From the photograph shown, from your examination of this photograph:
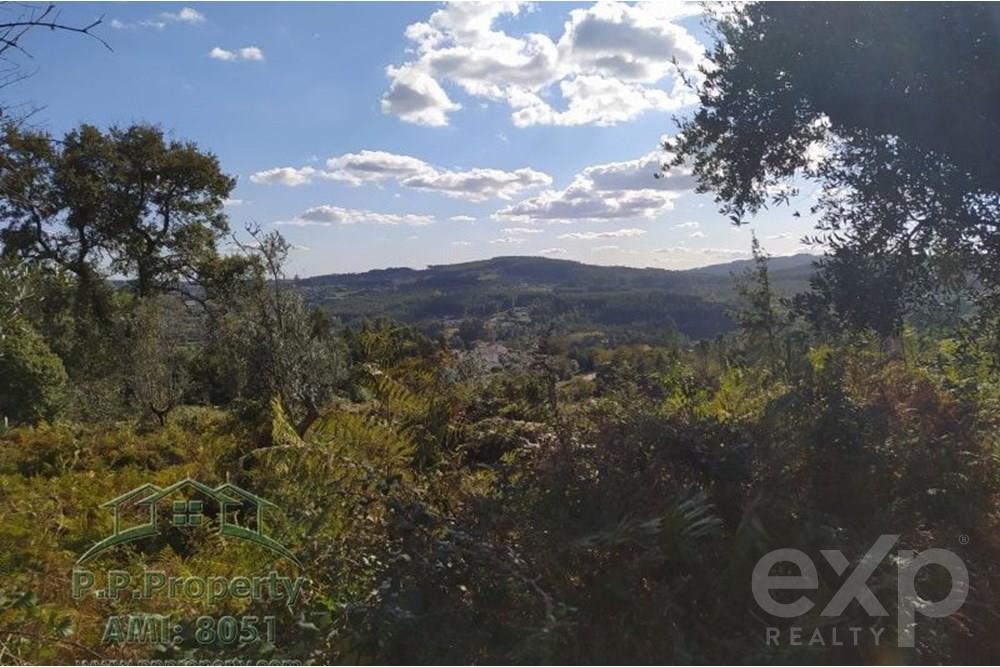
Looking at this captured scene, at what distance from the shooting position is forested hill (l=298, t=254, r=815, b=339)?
271ft

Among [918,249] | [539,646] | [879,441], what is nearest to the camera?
[539,646]

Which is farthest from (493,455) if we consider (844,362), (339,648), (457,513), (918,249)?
(918,249)

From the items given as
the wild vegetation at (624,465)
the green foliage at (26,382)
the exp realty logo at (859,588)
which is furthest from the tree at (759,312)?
the green foliage at (26,382)

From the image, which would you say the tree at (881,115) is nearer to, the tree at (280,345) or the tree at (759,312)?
the tree at (759,312)

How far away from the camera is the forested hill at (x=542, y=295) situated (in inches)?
3253

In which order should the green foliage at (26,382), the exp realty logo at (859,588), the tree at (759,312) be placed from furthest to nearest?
the green foliage at (26,382) → the tree at (759,312) → the exp realty logo at (859,588)

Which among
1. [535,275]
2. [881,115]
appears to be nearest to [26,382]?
[881,115]

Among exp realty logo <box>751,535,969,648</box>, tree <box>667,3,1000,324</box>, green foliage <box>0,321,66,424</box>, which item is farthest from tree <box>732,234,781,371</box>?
green foliage <box>0,321,66,424</box>

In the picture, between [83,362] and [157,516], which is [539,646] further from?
[83,362]

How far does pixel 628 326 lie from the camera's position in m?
88.2

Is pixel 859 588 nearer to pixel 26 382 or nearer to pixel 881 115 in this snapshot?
pixel 881 115

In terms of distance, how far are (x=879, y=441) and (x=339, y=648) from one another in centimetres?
329

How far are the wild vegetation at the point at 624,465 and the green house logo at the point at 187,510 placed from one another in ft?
A: 0.34

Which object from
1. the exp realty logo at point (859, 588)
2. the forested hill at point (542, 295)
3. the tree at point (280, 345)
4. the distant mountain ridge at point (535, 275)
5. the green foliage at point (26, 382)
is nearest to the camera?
the exp realty logo at point (859, 588)
